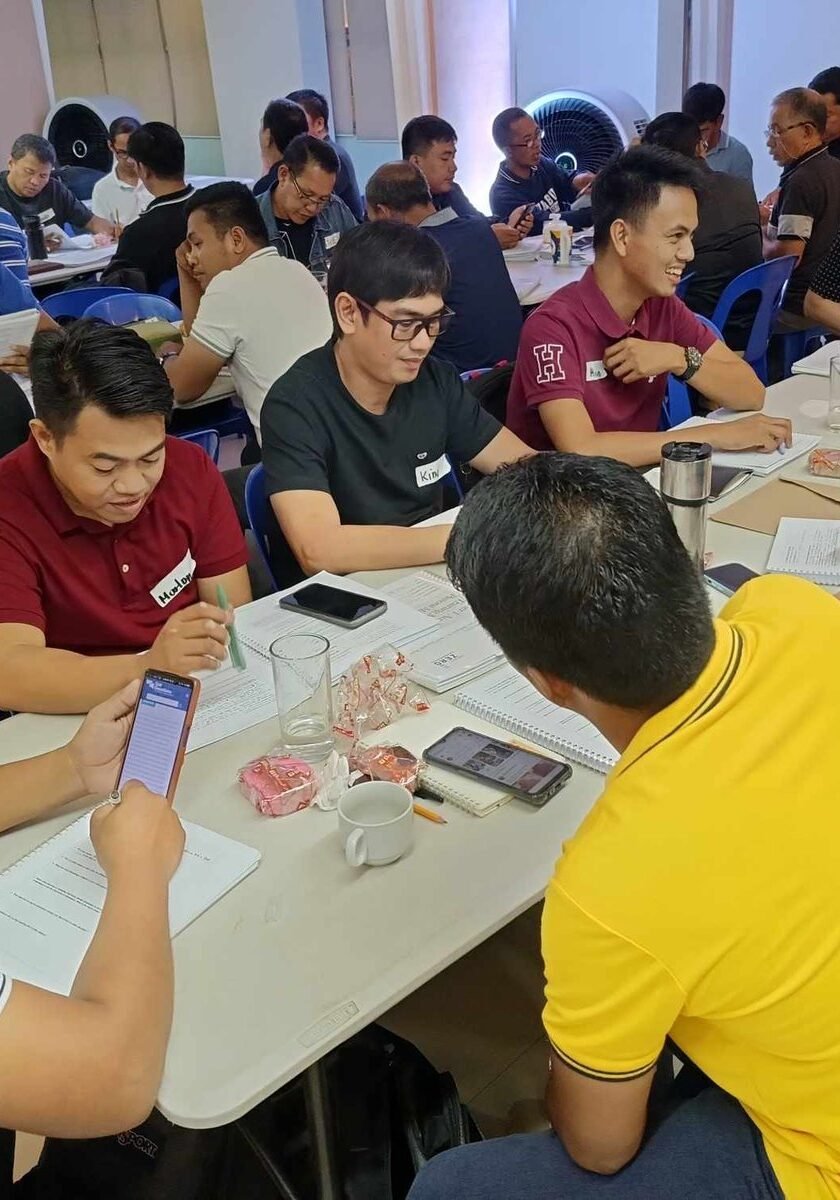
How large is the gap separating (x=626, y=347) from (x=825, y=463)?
2.00 feet

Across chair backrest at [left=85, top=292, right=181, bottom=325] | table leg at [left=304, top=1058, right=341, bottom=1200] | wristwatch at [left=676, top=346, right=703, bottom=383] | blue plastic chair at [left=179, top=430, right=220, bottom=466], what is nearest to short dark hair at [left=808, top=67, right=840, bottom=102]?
wristwatch at [left=676, top=346, right=703, bottom=383]

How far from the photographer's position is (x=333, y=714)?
156 centimetres

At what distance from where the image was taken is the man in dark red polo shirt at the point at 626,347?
2.61 m

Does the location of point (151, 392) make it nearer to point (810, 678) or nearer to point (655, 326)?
point (810, 678)

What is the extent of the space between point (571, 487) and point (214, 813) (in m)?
0.72

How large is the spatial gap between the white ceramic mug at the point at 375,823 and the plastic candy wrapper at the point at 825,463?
5.05 ft

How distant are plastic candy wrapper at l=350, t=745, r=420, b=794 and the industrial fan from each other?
625 cm

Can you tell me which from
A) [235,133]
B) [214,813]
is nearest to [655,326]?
[214,813]

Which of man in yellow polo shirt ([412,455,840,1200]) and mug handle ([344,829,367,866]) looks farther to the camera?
mug handle ([344,829,367,866])

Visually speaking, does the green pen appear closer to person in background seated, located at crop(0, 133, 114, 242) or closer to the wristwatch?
the wristwatch

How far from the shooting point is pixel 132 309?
13.9ft

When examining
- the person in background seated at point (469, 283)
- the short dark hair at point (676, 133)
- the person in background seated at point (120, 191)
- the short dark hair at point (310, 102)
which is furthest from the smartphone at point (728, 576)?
the person in background seated at point (120, 191)

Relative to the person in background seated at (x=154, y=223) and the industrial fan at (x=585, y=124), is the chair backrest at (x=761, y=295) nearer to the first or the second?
the person in background seated at (x=154, y=223)

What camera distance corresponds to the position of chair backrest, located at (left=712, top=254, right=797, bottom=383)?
165 inches
